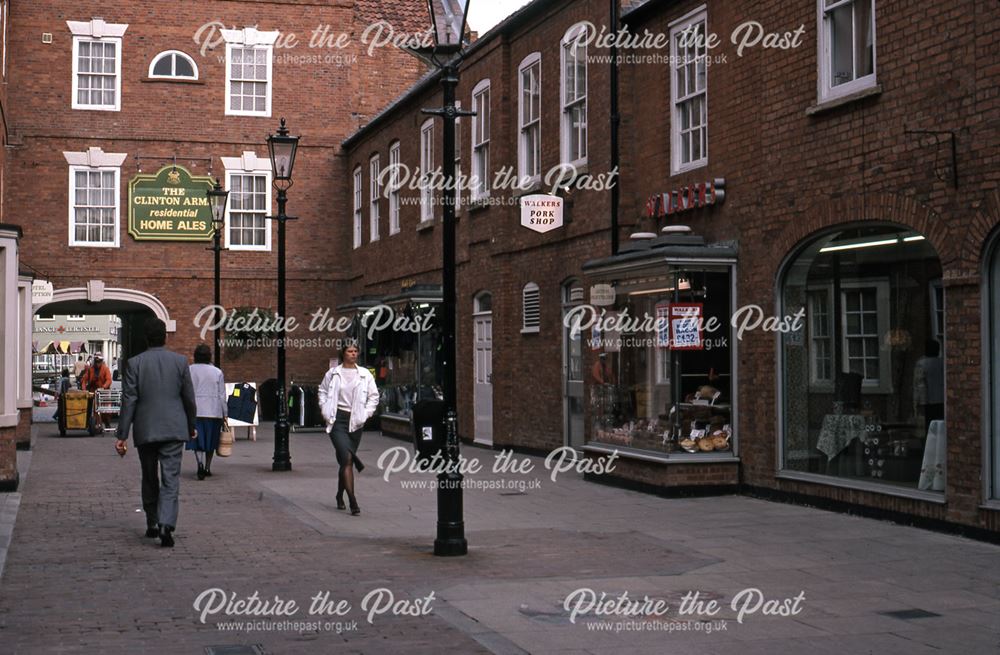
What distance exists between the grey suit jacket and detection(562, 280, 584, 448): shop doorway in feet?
28.6

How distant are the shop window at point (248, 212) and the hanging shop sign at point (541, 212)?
15951 millimetres

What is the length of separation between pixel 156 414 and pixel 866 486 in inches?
265

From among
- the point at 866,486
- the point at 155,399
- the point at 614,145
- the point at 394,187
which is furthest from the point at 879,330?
the point at 394,187

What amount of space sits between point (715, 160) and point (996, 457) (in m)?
5.71

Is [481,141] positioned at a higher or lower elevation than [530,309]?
higher

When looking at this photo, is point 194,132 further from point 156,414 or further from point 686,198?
point 156,414

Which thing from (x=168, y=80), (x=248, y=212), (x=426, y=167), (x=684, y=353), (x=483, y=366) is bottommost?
(x=483, y=366)

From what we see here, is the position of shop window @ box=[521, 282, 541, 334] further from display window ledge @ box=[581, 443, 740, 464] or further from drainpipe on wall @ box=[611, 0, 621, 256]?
display window ledge @ box=[581, 443, 740, 464]

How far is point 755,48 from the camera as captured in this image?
14.4 meters

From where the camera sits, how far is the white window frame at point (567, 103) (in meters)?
18.7

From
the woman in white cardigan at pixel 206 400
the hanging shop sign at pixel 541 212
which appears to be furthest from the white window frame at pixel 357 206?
the woman in white cardigan at pixel 206 400

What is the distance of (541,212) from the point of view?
61.9ft

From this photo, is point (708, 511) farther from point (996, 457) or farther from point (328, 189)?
point (328, 189)

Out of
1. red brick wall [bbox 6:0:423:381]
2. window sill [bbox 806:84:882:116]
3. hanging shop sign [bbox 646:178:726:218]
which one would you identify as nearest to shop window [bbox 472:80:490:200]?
hanging shop sign [bbox 646:178:726:218]
